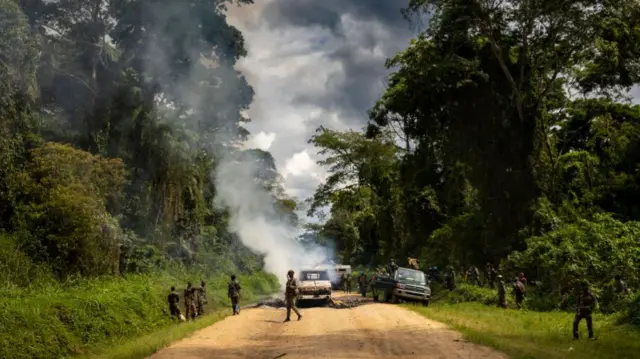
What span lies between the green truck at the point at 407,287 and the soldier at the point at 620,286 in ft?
27.0

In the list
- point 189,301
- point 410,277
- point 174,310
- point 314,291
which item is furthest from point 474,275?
point 174,310

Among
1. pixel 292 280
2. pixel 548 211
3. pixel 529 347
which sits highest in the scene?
pixel 548 211

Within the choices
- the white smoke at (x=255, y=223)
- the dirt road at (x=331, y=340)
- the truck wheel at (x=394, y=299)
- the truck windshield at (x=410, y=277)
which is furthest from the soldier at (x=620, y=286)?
the white smoke at (x=255, y=223)

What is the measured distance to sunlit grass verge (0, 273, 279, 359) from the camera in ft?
54.3

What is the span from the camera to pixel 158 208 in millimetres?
39156

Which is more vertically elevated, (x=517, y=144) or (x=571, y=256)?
(x=517, y=144)

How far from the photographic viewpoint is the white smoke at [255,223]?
2073 inches

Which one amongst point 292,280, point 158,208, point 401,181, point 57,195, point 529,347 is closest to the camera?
point 529,347

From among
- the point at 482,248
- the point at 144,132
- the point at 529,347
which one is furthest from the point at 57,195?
the point at 482,248

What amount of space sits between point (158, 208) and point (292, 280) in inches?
765

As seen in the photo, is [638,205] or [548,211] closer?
[548,211]

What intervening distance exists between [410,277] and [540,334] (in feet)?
39.0

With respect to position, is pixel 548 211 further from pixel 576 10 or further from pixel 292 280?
pixel 292 280

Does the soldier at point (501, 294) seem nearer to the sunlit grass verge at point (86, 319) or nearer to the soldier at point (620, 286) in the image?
the soldier at point (620, 286)
